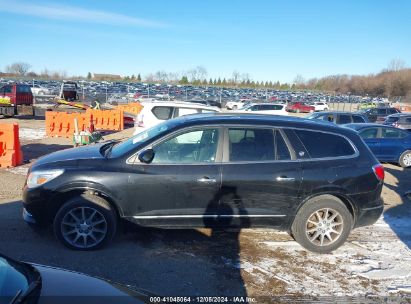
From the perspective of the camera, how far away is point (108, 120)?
18.4m

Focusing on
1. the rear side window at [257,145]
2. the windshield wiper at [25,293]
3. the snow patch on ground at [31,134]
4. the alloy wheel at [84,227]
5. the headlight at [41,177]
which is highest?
the rear side window at [257,145]

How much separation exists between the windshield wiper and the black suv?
89.3 inches

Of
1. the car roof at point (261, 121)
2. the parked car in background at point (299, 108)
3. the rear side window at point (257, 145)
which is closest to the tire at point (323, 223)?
the rear side window at point (257, 145)

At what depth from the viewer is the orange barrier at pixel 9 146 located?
30.1 feet

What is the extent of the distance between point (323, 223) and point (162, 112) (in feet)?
22.8

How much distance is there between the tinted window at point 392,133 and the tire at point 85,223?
1020 centimetres

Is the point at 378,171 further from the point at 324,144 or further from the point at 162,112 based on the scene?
the point at 162,112

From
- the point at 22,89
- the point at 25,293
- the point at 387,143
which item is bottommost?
the point at 25,293

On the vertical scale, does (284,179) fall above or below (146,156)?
below

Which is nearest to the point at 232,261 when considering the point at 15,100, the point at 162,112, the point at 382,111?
the point at 162,112

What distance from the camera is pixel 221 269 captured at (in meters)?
4.36

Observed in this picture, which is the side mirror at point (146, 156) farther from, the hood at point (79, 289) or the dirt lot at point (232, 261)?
the hood at point (79, 289)

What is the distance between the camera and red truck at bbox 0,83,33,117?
22041 millimetres

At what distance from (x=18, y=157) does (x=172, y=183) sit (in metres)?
6.46
